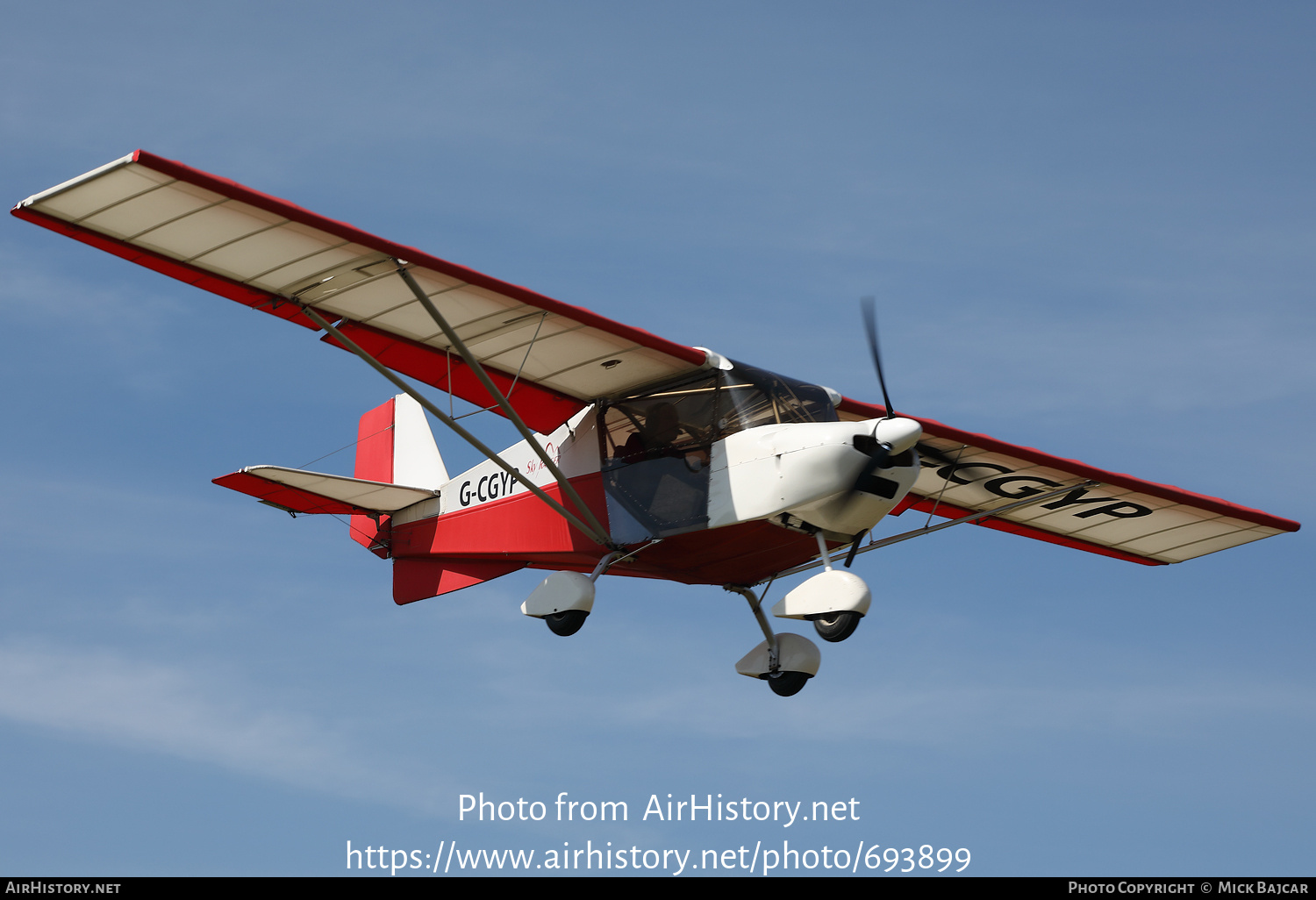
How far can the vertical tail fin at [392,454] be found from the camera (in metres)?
18.0

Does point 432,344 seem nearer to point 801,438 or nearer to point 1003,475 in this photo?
point 801,438

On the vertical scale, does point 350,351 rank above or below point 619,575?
above

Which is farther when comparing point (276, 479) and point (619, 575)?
point (276, 479)

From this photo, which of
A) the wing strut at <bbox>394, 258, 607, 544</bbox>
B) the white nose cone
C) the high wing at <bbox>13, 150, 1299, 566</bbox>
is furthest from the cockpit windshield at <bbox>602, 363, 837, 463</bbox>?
the white nose cone

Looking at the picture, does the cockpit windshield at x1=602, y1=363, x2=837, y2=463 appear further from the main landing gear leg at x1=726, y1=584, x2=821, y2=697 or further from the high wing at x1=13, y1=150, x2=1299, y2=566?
the main landing gear leg at x1=726, y1=584, x2=821, y2=697

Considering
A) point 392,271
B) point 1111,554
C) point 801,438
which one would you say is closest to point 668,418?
point 801,438

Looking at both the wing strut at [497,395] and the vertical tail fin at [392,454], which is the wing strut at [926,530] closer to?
the wing strut at [497,395]

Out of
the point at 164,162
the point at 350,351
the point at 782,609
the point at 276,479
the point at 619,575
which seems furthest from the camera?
the point at 276,479

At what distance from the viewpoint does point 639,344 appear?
13938mm

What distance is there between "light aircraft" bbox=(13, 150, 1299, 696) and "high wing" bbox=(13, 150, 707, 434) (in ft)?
0.06

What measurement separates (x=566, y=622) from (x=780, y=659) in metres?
2.36

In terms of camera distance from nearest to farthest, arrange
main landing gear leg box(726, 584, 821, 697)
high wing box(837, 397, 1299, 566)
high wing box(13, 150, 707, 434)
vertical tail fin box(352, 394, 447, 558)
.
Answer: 1. high wing box(13, 150, 707, 434)
2. main landing gear leg box(726, 584, 821, 697)
3. high wing box(837, 397, 1299, 566)
4. vertical tail fin box(352, 394, 447, 558)

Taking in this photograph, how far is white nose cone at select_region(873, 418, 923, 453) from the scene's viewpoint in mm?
12820

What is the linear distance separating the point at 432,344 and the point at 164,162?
12.2ft
